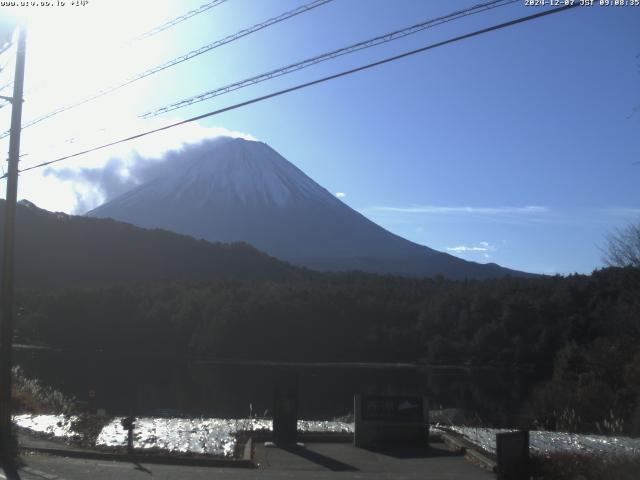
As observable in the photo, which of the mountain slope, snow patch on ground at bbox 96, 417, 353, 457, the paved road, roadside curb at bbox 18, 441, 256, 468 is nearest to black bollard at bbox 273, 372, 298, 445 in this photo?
the paved road

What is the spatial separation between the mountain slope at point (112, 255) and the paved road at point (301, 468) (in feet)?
303

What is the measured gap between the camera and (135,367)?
6041 centimetres

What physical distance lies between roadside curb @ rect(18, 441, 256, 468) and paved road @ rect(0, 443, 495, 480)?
196 mm

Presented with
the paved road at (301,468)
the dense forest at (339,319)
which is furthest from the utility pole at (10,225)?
the dense forest at (339,319)

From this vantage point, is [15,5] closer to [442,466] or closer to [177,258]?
[442,466]

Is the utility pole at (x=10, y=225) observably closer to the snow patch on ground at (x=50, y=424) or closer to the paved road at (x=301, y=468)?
the snow patch on ground at (x=50, y=424)

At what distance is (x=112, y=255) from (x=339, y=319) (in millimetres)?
47001

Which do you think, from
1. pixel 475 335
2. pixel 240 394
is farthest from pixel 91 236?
pixel 240 394

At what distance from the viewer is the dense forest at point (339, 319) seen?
60312mm

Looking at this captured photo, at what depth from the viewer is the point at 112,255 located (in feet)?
373

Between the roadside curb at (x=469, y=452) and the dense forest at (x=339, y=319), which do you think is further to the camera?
the dense forest at (x=339, y=319)

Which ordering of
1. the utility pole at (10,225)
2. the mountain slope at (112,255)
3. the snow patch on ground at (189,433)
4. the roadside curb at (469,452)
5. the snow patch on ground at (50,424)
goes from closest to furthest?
the roadside curb at (469,452) < the snow patch on ground at (189,433) < the utility pole at (10,225) < the snow patch on ground at (50,424) < the mountain slope at (112,255)

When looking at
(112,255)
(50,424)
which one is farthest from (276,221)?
(50,424)

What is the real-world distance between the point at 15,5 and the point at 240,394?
97.5ft
